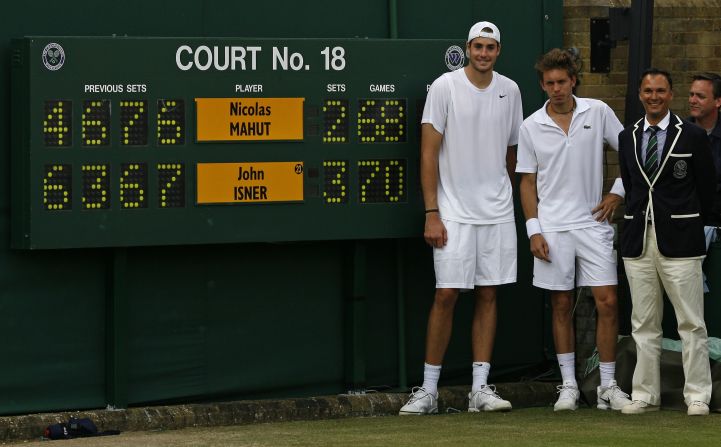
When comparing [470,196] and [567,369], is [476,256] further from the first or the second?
[567,369]

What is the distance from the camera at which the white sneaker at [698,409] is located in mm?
9328

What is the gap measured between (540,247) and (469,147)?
73 cm

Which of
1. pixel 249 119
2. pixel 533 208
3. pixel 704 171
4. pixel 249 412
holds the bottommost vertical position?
pixel 249 412

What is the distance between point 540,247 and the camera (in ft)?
32.3

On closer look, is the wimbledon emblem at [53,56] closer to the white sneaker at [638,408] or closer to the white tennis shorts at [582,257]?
the white tennis shorts at [582,257]

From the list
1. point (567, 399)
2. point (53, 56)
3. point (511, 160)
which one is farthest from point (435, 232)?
point (53, 56)

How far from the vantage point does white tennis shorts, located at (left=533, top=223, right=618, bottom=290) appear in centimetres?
987

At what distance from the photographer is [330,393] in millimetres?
10484

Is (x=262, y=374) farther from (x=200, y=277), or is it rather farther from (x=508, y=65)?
(x=508, y=65)

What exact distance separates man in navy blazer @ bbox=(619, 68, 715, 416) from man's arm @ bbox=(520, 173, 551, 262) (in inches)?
20.7

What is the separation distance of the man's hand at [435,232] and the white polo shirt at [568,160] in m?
0.58

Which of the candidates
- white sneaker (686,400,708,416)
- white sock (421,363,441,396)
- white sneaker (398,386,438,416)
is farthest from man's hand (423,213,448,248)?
white sneaker (686,400,708,416)

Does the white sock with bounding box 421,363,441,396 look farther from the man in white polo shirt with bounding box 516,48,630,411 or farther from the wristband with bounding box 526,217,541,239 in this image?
the wristband with bounding box 526,217,541,239

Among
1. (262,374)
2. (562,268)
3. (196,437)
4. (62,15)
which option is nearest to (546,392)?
(562,268)
